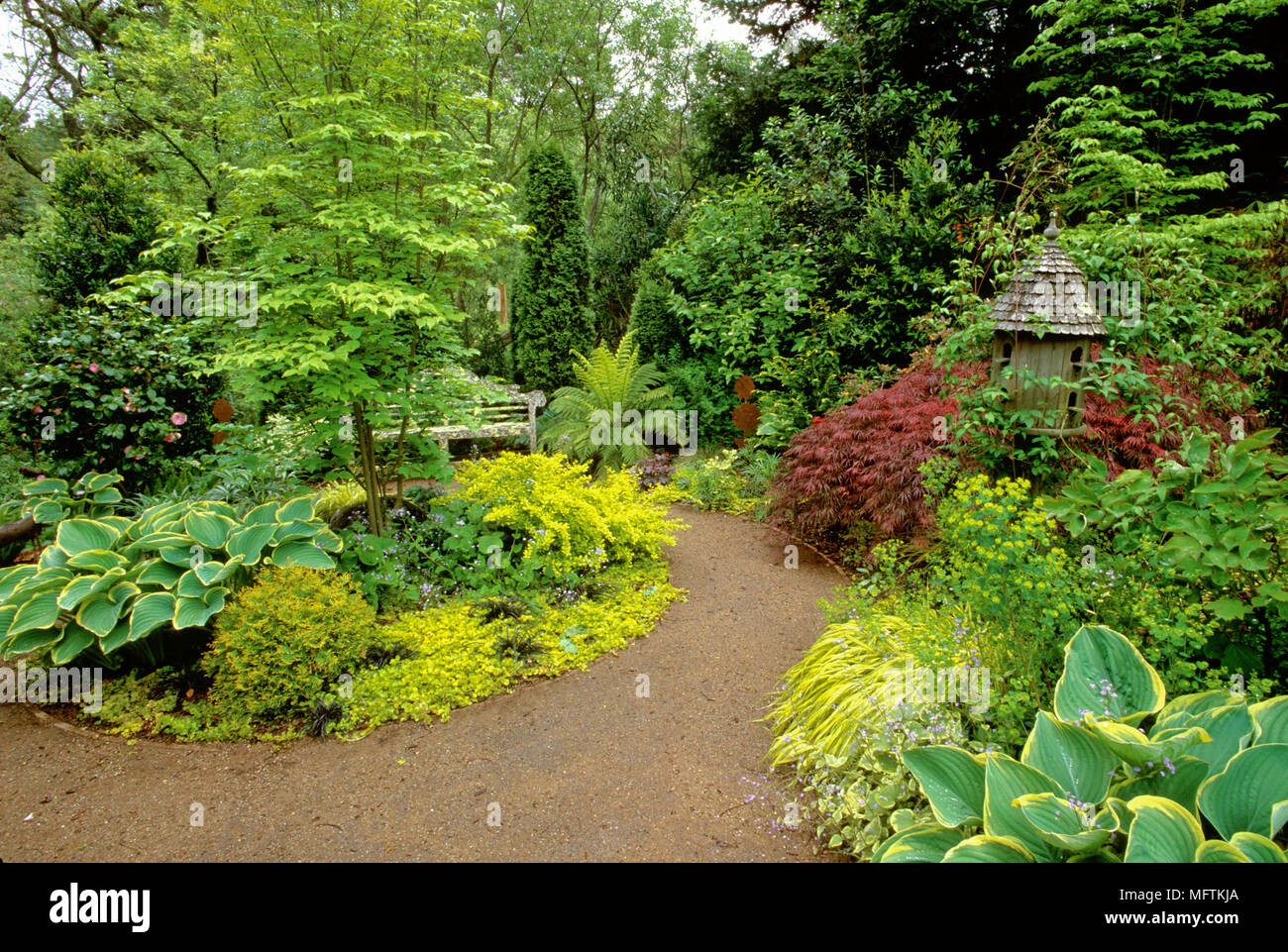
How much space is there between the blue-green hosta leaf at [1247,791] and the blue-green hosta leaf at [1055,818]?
0.29 meters

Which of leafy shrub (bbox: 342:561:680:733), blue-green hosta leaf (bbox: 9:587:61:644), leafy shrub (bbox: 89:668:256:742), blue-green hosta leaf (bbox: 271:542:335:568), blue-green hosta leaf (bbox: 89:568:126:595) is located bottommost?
leafy shrub (bbox: 89:668:256:742)

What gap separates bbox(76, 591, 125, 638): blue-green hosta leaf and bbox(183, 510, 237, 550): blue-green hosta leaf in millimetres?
506

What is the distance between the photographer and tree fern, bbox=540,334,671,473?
867 cm

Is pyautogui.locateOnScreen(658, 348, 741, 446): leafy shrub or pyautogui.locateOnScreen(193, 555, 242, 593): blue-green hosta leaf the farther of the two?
pyautogui.locateOnScreen(658, 348, 741, 446): leafy shrub

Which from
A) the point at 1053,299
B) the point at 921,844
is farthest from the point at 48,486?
the point at 1053,299

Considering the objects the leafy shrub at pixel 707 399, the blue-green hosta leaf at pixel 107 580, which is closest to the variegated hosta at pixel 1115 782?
the blue-green hosta leaf at pixel 107 580

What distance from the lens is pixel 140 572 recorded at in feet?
12.3

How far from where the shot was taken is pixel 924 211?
277 inches

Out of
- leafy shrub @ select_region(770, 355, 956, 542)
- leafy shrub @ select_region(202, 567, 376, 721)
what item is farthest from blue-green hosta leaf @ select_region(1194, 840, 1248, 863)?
leafy shrub @ select_region(202, 567, 376, 721)

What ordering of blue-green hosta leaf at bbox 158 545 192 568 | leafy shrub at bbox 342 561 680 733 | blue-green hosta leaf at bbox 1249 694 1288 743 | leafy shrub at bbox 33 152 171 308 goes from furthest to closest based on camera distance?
leafy shrub at bbox 33 152 171 308 < blue-green hosta leaf at bbox 158 545 192 568 < leafy shrub at bbox 342 561 680 733 < blue-green hosta leaf at bbox 1249 694 1288 743

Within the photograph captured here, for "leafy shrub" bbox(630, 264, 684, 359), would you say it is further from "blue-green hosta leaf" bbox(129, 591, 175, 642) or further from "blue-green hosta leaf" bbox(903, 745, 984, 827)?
"blue-green hosta leaf" bbox(903, 745, 984, 827)

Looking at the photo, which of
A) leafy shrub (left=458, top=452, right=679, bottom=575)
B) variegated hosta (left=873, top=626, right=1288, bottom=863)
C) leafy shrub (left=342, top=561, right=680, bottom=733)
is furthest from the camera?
leafy shrub (left=458, top=452, right=679, bottom=575)

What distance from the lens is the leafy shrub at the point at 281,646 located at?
352 centimetres
